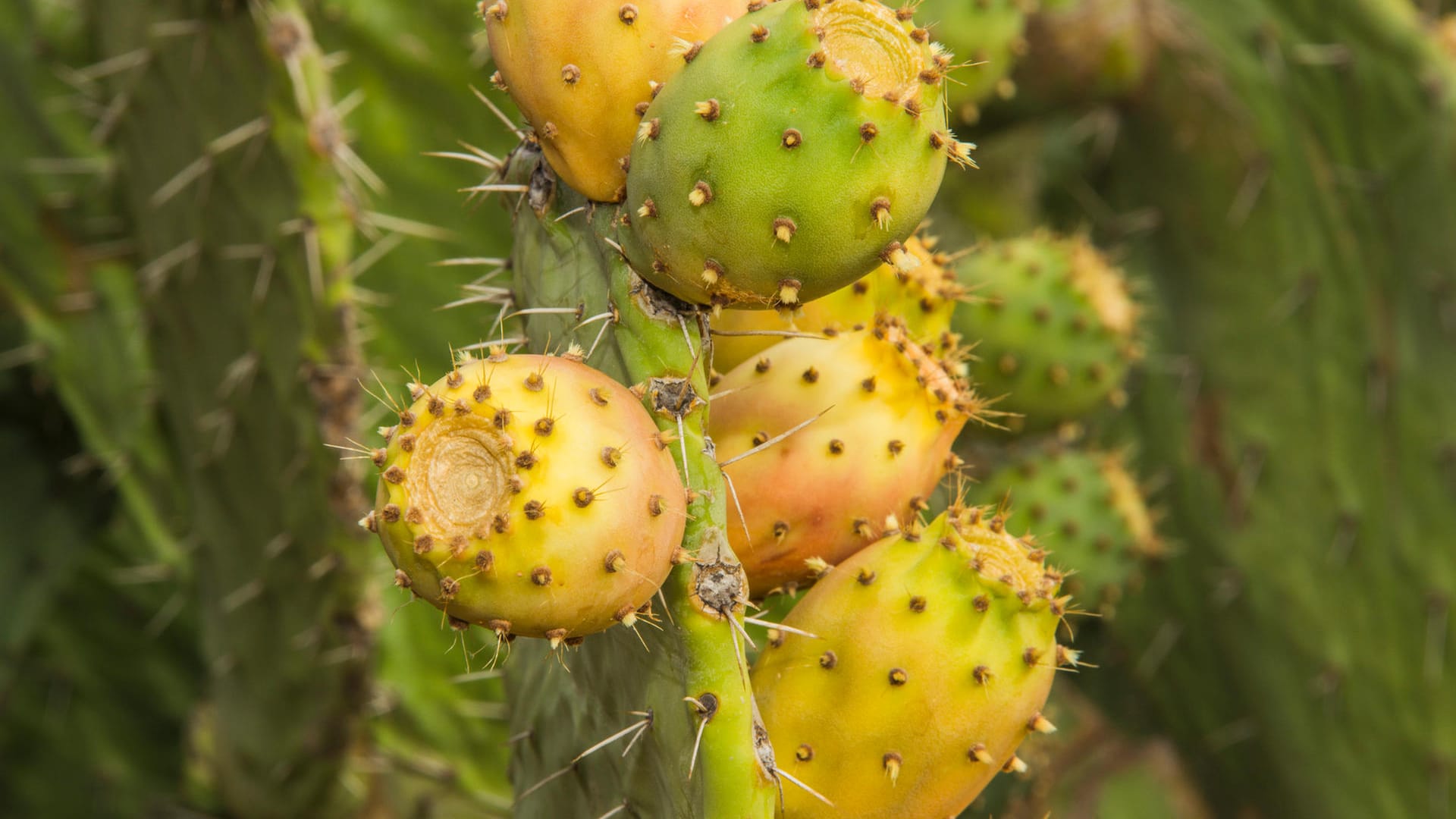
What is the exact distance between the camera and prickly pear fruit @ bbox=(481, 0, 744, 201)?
2.29ft

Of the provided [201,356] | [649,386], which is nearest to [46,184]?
[201,356]

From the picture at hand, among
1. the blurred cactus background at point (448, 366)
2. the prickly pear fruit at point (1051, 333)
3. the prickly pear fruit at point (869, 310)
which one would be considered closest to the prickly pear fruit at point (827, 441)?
the prickly pear fruit at point (869, 310)

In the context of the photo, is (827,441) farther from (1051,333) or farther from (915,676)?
(1051,333)

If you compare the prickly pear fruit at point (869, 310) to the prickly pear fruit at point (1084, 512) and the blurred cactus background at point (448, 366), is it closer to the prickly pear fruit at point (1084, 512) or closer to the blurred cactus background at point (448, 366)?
the blurred cactus background at point (448, 366)

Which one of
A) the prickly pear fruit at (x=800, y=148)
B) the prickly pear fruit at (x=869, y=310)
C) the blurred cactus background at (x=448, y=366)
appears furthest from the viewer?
the blurred cactus background at (x=448, y=366)

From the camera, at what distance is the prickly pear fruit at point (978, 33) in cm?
149

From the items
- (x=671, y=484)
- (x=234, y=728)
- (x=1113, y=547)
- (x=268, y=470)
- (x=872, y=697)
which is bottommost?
(x=234, y=728)

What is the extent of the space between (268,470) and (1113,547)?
3.48 feet

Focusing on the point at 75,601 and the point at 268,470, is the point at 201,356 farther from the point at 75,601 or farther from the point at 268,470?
the point at 75,601

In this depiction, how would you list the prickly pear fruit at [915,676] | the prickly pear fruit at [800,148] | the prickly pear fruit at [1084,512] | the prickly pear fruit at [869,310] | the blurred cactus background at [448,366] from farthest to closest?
the prickly pear fruit at [1084,512], the blurred cactus background at [448,366], the prickly pear fruit at [869,310], the prickly pear fruit at [915,676], the prickly pear fruit at [800,148]

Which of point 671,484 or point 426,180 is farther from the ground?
point 671,484

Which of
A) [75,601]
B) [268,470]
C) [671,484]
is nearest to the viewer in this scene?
[671,484]

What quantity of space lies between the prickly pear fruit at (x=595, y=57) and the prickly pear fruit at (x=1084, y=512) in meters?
0.94

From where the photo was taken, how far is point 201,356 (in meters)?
1.50
